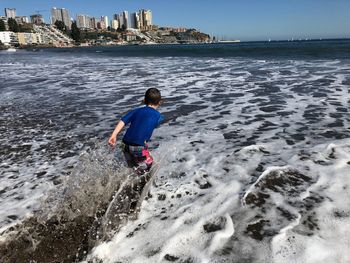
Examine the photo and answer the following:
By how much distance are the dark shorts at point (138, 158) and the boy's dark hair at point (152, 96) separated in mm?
628

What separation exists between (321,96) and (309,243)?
9051 mm

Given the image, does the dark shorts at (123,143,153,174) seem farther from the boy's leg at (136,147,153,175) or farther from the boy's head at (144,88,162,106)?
the boy's head at (144,88,162,106)

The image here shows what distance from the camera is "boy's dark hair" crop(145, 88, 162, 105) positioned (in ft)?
14.3

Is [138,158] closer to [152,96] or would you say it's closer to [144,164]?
[144,164]

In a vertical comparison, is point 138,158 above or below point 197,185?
above

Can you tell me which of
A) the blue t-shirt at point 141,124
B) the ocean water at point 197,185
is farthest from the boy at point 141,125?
the ocean water at point 197,185

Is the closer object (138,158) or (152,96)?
(152,96)

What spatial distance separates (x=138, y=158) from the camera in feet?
14.8

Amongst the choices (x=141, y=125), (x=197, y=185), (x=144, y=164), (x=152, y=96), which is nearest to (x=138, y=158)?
(x=144, y=164)

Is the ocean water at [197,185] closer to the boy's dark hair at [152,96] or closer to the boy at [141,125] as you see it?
the boy at [141,125]

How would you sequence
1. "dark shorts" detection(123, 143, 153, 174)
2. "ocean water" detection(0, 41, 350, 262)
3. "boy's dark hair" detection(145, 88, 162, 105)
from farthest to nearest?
"dark shorts" detection(123, 143, 153, 174) < "boy's dark hair" detection(145, 88, 162, 105) < "ocean water" detection(0, 41, 350, 262)

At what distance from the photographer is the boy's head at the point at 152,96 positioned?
4.35 metres

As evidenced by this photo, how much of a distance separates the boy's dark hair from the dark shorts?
2.06 feet

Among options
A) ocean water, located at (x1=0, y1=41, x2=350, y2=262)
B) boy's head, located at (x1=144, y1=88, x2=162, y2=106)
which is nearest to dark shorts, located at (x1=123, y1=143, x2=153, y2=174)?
ocean water, located at (x1=0, y1=41, x2=350, y2=262)
